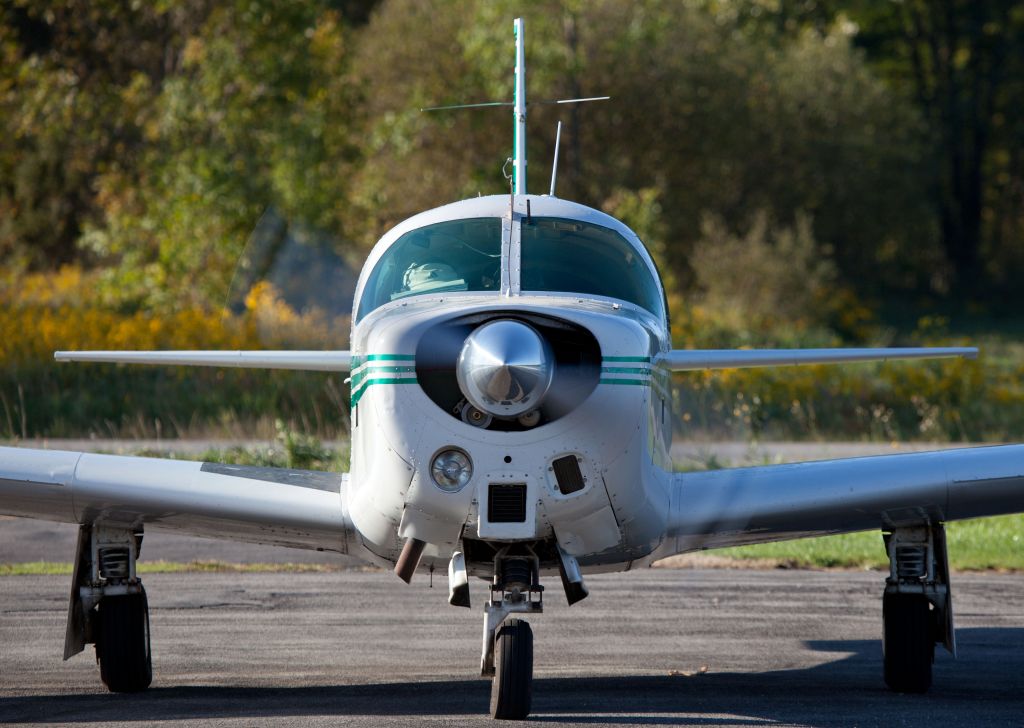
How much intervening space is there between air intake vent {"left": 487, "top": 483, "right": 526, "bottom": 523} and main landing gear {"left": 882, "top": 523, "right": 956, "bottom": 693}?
8.36 ft

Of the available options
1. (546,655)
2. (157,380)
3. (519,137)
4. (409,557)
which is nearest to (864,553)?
(546,655)

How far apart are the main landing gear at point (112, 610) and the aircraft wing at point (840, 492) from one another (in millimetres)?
2618

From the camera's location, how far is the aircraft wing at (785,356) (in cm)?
787

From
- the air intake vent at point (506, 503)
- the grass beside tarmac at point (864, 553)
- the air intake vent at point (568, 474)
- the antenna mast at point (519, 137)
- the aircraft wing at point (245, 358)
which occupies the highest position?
the antenna mast at point (519, 137)

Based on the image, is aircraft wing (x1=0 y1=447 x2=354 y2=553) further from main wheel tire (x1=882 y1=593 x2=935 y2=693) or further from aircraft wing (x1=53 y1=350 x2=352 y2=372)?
main wheel tire (x1=882 y1=593 x2=935 y2=693)

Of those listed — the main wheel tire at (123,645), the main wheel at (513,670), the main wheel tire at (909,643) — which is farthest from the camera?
the main wheel tire at (909,643)

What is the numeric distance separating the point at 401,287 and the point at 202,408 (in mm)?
13775

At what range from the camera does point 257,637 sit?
8.81m

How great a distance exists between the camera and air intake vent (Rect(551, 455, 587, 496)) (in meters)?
5.95

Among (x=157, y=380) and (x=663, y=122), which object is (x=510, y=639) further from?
(x=663, y=122)

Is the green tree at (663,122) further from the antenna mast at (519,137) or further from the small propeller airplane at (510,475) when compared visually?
the small propeller airplane at (510,475)

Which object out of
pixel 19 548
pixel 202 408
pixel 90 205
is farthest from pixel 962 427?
pixel 90 205

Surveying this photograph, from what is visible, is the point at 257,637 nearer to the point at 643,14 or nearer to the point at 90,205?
the point at 643,14

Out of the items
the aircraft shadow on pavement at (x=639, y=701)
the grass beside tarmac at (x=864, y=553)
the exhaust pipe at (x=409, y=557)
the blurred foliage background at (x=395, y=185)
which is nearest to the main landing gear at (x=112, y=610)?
the aircraft shadow on pavement at (x=639, y=701)
